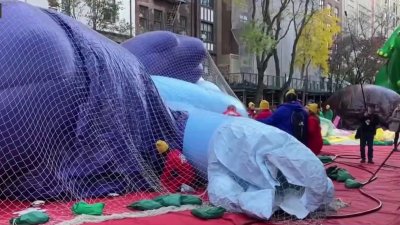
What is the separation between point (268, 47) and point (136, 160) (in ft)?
78.9

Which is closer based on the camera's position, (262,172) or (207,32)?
(262,172)

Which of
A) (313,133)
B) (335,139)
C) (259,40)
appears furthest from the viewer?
(259,40)

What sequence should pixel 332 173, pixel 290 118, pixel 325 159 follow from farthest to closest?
pixel 325 159 → pixel 290 118 → pixel 332 173

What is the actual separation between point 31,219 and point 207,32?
35.2m

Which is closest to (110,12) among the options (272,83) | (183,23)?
(183,23)

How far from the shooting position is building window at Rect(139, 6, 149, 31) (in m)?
31.9

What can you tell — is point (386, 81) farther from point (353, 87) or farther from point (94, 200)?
point (94, 200)

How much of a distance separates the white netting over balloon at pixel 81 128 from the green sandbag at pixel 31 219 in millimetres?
228

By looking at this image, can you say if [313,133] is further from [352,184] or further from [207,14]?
[207,14]

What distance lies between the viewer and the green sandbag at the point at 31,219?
5375 mm

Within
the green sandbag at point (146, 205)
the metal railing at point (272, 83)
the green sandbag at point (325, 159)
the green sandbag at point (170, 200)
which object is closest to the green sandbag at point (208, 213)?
the green sandbag at point (170, 200)

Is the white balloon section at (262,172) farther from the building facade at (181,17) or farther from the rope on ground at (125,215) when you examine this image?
the building facade at (181,17)

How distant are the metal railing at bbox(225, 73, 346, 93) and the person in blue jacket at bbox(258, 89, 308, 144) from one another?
2728 centimetres

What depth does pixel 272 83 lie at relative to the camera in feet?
Result: 139
